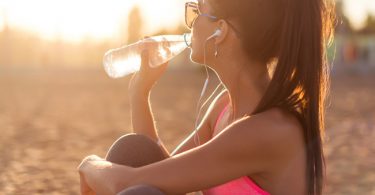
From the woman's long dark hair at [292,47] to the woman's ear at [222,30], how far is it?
28mm

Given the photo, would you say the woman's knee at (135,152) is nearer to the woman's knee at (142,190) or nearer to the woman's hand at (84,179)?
the woman's hand at (84,179)

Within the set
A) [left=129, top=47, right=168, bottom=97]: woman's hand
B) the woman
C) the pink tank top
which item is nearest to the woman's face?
the woman

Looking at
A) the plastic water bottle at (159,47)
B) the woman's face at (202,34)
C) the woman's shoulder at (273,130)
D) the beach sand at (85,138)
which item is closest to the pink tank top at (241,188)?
the woman's shoulder at (273,130)

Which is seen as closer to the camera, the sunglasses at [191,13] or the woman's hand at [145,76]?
the sunglasses at [191,13]

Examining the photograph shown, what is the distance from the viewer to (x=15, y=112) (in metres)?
16.3

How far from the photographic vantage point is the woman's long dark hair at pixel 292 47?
9.23ft

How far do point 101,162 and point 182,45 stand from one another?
817 mm

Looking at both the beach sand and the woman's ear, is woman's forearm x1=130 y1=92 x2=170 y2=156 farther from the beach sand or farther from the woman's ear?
the beach sand

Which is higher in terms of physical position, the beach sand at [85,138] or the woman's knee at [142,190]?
the woman's knee at [142,190]

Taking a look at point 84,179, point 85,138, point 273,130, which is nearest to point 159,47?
point 84,179

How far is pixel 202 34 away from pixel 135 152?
0.63 m

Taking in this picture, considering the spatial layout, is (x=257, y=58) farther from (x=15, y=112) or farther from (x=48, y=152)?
(x=15, y=112)

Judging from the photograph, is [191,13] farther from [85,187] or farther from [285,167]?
[85,187]

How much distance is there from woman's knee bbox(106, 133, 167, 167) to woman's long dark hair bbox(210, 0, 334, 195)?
2.29 ft
